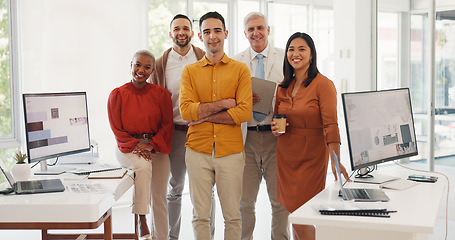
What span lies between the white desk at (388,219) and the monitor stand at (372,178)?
168 mm

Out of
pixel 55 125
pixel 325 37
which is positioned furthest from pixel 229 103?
pixel 325 37

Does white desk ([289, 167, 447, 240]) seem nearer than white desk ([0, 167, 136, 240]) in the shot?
Yes

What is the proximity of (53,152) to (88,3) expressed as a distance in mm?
2404

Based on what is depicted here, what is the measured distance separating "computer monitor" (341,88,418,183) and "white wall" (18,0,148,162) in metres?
3.14

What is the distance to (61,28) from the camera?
4.95 meters

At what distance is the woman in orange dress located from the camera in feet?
9.50

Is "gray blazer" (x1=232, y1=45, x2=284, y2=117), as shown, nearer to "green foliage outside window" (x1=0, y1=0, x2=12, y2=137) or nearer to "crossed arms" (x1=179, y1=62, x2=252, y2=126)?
"crossed arms" (x1=179, y1=62, x2=252, y2=126)

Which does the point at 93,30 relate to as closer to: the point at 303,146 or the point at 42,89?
the point at 42,89

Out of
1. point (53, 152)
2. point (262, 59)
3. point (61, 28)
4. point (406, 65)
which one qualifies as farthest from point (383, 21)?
point (53, 152)

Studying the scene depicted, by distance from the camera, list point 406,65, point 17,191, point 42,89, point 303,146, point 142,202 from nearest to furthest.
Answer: point 17,191 → point 303,146 → point 142,202 → point 42,89 → point 406,65

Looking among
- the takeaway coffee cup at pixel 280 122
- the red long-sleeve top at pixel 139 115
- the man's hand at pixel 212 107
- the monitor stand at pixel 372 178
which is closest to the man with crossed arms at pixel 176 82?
the red long-sleeve top at pixel 139 115

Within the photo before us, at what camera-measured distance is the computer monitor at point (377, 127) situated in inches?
101

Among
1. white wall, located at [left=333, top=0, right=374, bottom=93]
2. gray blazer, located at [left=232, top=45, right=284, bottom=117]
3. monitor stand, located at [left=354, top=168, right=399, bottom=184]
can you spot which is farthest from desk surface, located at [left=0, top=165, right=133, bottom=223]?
white wall, located at [left=333, top=0, right=374, bottom=93]

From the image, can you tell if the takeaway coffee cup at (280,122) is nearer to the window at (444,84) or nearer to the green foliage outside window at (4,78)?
the window at (444,84)
